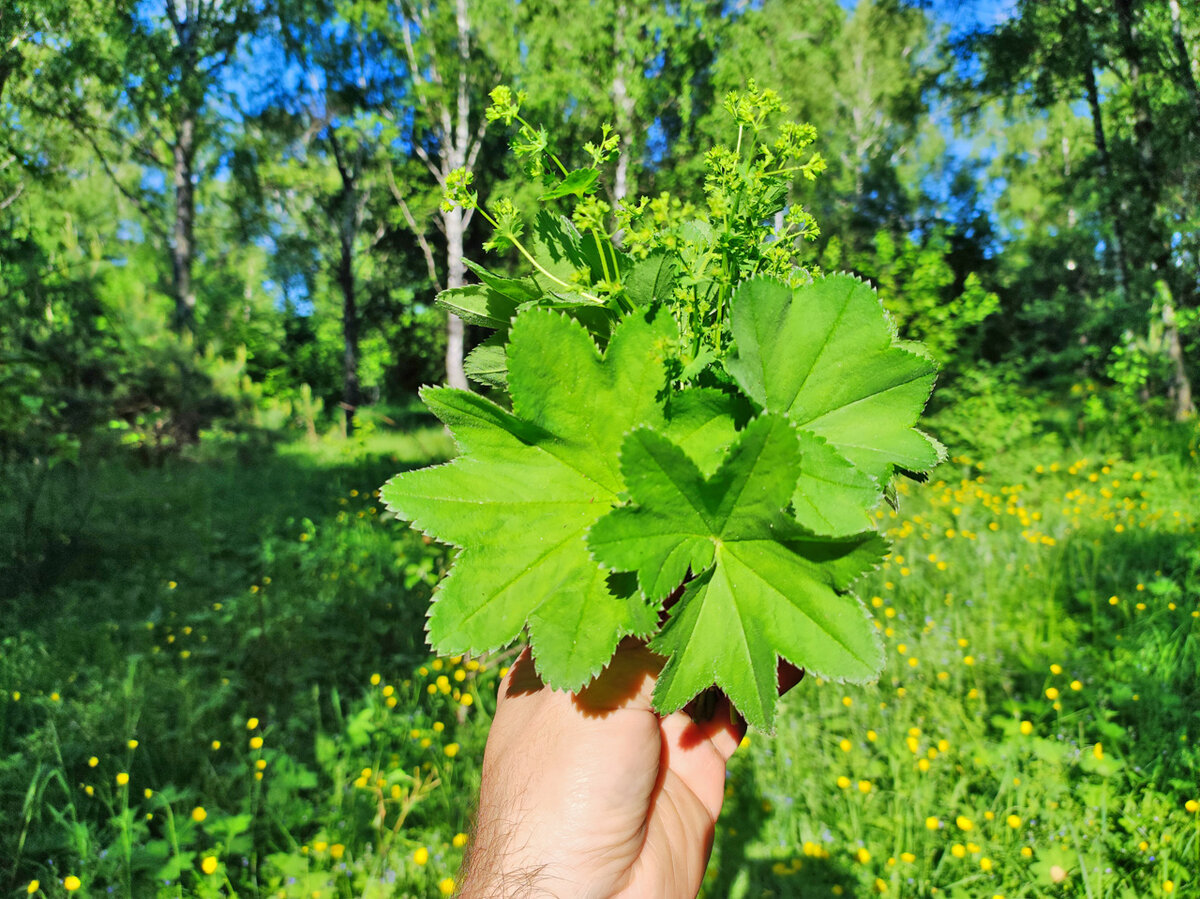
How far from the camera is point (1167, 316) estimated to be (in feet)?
21.6

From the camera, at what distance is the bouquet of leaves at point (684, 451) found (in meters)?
0.73

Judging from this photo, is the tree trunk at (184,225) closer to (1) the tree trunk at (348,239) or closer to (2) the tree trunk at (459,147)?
(1) the tree trunk at (348,239)

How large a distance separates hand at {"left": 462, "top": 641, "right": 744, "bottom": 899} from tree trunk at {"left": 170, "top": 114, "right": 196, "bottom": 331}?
1077 cm

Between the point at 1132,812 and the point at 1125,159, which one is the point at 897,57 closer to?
the point at 1125,159

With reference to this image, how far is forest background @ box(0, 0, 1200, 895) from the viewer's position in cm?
245

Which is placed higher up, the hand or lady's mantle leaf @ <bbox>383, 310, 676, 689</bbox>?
lady's mantle leaf @ <bbox>383, 310, 676, 689</bbox>

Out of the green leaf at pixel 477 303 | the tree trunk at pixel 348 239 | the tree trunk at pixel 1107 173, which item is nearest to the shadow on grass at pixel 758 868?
the green leaf at pixel 477 303

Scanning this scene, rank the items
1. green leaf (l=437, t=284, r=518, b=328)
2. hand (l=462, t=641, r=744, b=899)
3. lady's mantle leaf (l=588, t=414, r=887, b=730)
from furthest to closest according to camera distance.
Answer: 1. hand (l=462, t=641, r=744, b=899)
2. green leaf (l=437, t=284, r=518, b=328)
3. lady's mantle leaf (l=588, t=414, r=887, b=730)

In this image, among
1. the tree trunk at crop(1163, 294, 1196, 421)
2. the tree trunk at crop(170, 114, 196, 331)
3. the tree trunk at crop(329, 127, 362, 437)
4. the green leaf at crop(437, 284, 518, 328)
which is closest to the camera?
the green leaf at crop(437, 284, 518, 328)

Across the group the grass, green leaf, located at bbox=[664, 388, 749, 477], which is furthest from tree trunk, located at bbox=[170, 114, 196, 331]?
green leaf, located at bbox=[664, 388, 749, 477]

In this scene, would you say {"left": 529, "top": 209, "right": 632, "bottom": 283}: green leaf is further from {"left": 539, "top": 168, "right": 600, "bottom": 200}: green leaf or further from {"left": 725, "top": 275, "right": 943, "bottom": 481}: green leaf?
{"left": 725, "top": 275, "right": 943, "bottom": 481}: green leaf

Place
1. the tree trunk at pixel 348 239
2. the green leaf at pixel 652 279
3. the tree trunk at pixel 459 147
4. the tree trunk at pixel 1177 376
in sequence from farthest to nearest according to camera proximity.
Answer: the tree trunk at pixel 348 239 < the tree trunk at pixel 459 147 < the tree trunk at pixel 1177 376 < the green leaf at pixel 652 279

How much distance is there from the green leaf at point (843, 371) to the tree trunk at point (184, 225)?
440 inches

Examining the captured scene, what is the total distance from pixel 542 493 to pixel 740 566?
0.26m
